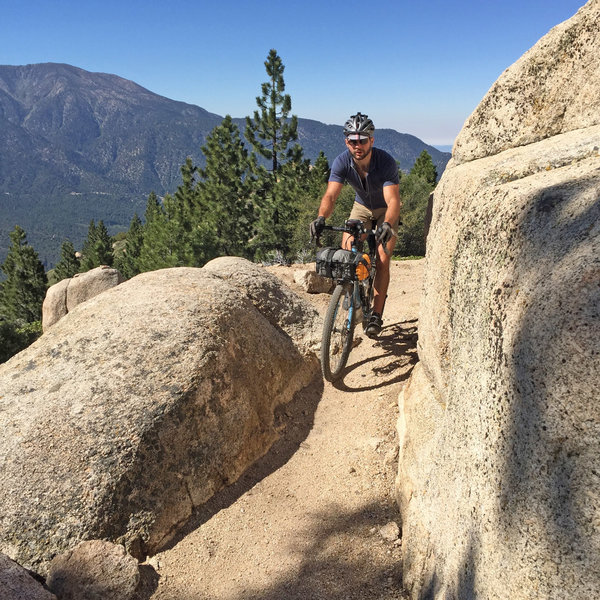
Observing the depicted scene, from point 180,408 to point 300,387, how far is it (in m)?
1.82

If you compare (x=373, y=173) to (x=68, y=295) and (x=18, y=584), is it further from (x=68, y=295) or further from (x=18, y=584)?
(x=68, y=295)

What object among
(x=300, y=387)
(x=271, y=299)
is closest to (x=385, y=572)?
(x=300, y=387)

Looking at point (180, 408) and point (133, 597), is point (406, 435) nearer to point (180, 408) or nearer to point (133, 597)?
point (180, 408)

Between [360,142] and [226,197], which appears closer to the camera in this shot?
[360,142]

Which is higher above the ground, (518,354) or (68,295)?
(518,354)

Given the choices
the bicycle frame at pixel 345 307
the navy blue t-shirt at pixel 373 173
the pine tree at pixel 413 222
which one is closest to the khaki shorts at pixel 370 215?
the navy blue t-shirt at pixel 373 173

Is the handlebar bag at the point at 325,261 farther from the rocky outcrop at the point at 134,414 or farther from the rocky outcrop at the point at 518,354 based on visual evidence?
the rocky outcrop at the point at 518,354

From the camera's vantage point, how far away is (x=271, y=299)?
6.21m

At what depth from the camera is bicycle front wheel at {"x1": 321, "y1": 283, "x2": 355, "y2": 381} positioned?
4996 mm

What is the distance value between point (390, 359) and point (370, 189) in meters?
2.11

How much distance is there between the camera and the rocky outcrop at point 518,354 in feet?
5.46

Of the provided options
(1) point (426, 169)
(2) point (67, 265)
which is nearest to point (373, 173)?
(1) point (426, 169)

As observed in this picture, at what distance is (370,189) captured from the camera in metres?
5.43

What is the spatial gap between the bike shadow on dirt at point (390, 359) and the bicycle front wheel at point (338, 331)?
0.22 m
